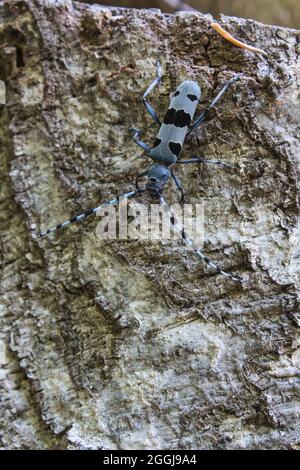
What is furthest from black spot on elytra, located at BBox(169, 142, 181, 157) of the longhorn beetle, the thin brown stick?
the thin brown stick

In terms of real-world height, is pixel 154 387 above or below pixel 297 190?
below

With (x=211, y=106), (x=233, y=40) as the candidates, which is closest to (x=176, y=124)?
(x=211, y=106)

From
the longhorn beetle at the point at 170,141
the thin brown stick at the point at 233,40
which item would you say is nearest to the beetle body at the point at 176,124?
the longhorn beetle at the point at 170,141

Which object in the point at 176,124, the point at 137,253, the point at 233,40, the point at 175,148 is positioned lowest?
the point at 137,253

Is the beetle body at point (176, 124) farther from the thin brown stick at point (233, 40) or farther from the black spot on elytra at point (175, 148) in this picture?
the thin brown stick at point (233, 40)

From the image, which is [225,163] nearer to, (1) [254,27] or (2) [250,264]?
(2) [250,264]

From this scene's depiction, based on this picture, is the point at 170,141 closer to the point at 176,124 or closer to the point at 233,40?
the point at 176,124
